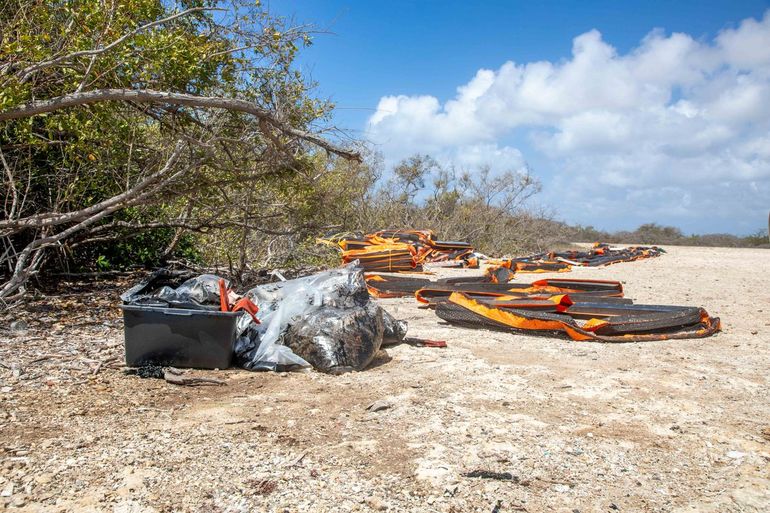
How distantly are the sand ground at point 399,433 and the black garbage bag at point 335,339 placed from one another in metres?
0.12

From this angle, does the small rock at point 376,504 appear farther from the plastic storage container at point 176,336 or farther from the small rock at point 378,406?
the plastic storage container at point 176,336

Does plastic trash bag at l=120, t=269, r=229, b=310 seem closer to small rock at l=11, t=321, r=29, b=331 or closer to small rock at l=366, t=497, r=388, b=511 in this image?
small rock at l=11, t=321, r=29, b=331

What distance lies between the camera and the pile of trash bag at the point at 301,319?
3869 mm

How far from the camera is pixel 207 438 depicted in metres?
2.70

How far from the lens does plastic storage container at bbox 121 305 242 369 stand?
142 inches

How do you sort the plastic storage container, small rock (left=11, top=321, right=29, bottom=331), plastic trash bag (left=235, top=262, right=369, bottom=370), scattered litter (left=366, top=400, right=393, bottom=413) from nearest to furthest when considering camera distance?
scattered litter (left=366, top=400, right=393, bottom=413) → the plastic storage container → plastic trash bag (left=235, top=262, right=369, bottom=370) → small rock (left=11, top=321, right=29, bottom=331)

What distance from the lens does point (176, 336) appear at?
365cm

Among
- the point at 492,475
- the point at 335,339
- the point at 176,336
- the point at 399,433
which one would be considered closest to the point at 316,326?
the point at 335,339

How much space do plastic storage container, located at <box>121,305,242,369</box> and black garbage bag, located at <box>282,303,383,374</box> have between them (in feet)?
1.56

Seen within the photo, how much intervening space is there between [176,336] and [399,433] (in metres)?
1.63

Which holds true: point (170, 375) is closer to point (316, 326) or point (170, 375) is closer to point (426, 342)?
point (316, 326)

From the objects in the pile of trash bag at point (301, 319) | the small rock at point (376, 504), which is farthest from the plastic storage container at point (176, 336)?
the small rock at point (376, 504)

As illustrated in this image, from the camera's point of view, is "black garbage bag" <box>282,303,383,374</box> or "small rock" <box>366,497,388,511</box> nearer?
"small rock" <box>366,497,388,511</box>

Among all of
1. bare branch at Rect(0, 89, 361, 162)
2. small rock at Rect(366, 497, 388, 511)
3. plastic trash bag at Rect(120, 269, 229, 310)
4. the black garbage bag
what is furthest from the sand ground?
bare branch at Rect(0, 89, 361, 162)
